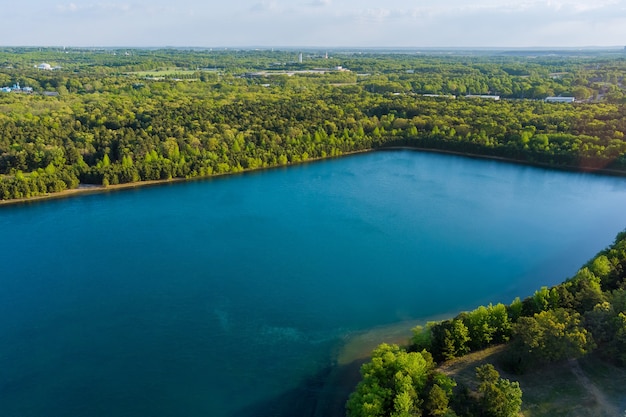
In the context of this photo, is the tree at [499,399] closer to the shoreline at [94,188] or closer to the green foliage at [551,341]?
the green foliage at [551,341]

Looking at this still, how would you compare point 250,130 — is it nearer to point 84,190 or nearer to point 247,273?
point 84,190

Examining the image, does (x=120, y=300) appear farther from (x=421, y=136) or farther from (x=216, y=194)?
(x=421, y=136)

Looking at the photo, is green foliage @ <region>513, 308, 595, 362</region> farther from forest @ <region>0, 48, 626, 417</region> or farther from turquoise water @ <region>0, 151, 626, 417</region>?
turquoise water @ <region>0, 151, 626, 417</region>

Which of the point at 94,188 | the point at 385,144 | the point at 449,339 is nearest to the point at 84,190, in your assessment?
the point at 94,188

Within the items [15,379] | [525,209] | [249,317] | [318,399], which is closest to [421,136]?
[525,209]

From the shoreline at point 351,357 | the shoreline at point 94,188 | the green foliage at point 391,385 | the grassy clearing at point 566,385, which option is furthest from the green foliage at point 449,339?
the shoreline at point 94,188
